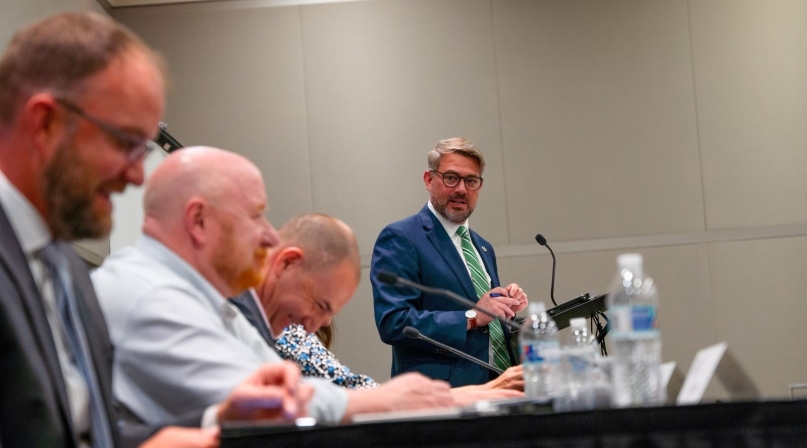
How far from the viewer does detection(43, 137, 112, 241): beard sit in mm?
1441

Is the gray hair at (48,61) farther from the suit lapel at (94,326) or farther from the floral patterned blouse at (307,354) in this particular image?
the floral patterned blouse at (307,354)

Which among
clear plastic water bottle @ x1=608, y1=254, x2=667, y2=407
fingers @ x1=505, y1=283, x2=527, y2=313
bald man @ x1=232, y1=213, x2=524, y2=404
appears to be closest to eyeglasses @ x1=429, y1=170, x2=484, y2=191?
fingers @ x1=505, y1=283, x2=527, y2=313

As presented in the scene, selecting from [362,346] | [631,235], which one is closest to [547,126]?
[631,235]

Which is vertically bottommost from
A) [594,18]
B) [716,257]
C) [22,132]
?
[716,257]

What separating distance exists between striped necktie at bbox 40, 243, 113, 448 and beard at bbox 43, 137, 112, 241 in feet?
0.20

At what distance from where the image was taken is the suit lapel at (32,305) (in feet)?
4.39

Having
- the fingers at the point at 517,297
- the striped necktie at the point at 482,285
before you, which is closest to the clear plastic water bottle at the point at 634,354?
the fingers at the point at 517,297

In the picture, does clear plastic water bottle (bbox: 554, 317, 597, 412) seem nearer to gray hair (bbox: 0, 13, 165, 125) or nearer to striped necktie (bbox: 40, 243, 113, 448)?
striped necktie (bbox: 40, 243, 113, 448)

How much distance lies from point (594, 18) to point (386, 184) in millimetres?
1612

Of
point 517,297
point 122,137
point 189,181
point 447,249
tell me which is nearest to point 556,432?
point 122,137

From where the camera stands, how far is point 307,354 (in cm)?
257

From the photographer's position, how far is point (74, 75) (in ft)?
4.83

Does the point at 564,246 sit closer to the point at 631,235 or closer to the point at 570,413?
the point at 631,235

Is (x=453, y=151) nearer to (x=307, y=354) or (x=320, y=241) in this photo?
(x=307, y=354)
